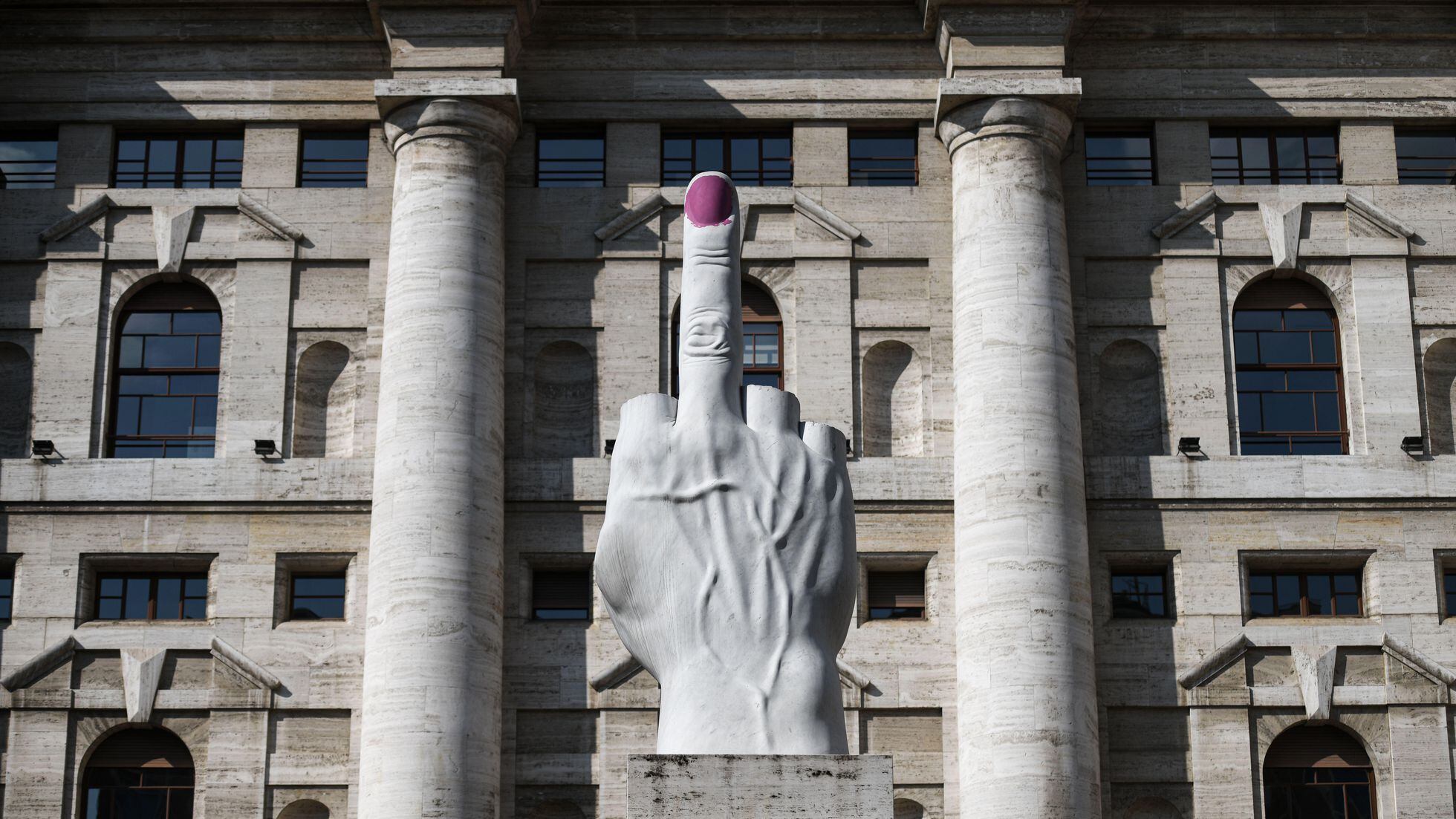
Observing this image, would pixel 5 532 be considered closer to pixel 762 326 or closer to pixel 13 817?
pixel 13 817

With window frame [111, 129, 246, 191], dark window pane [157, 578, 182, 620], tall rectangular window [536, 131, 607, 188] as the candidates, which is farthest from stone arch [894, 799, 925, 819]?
window frame [111, 129, 246, 191]

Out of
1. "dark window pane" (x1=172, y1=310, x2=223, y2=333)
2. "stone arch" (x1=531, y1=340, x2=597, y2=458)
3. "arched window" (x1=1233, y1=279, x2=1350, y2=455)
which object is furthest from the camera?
"dark window pane" (x1=172, y1=310, x2=223, y2=333)

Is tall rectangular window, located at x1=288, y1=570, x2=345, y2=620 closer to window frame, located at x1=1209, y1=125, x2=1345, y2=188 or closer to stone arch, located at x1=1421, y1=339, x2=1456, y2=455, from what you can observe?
window frame, located at x1=1209, y1=125, x2=1345, y2=188

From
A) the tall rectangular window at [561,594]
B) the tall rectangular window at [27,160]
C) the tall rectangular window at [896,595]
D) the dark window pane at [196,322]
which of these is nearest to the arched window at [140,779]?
the tall rectangular window at [561,594]

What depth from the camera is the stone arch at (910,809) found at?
29797 millimetres

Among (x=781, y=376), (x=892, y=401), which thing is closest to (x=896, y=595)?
(x=892, y=401)

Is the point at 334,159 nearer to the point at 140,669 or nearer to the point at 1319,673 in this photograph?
the point at 140,669

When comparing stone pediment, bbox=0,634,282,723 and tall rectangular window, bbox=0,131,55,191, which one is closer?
stone pediment, bbox=0,634,282,723

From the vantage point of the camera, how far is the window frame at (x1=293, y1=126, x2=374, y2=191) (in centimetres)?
3278

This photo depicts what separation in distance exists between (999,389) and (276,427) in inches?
380

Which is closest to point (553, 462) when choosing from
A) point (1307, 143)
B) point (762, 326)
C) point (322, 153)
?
point (762, 326)

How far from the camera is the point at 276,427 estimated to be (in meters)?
31.1

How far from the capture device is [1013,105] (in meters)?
31.2

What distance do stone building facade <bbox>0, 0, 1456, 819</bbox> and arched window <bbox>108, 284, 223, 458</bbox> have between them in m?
0.10
